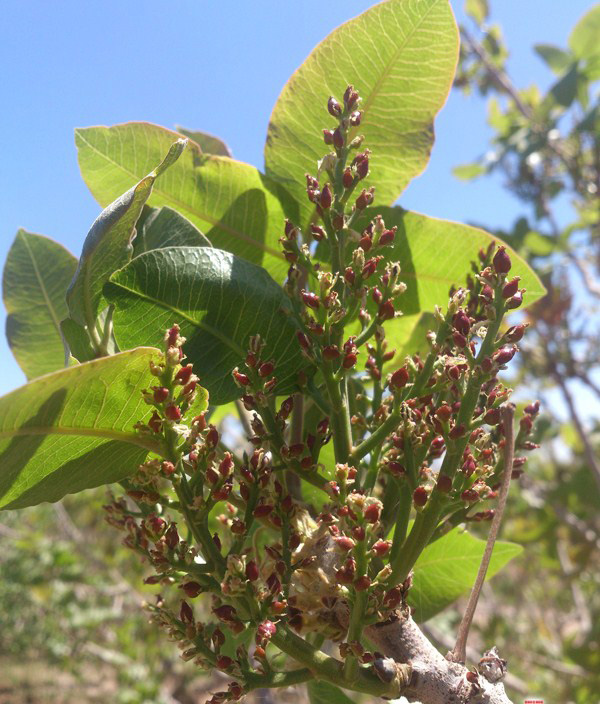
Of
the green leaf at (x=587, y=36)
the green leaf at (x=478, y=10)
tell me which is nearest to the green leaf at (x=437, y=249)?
the green leaf at (x=587, y=36)

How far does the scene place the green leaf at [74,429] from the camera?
696 mm

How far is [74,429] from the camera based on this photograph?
0.76 metres

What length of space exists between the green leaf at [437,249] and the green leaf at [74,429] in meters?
0.53

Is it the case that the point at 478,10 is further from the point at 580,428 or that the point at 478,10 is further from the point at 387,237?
the point at 387,237

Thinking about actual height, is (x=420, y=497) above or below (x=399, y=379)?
below

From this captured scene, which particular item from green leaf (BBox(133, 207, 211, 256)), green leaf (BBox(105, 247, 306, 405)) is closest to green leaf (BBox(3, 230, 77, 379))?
green leaf (BBox(133, 207, 211, 256))

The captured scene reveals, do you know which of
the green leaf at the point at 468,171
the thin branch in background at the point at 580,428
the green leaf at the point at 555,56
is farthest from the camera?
the green leaf at the point at 468,171

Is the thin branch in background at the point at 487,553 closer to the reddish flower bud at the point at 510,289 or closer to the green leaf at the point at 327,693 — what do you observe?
the reddish flower bud at the point at 510,289

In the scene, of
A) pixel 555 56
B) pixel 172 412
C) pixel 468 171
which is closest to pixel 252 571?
pixel 172 412

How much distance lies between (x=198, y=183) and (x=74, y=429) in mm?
546

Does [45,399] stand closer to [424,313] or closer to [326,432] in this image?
[326,432]

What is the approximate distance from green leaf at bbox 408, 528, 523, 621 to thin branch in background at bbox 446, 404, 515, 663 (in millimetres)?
337

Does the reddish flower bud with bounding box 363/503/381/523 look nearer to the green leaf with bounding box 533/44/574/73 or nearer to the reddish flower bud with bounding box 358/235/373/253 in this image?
the reddish flower bud with bounding box 358/235/373/253

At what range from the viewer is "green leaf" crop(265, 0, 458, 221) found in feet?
3.45
